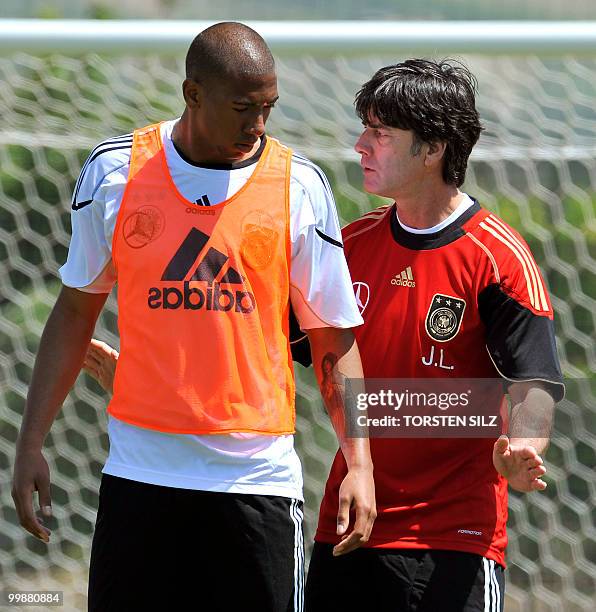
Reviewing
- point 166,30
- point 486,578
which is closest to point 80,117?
point 166,30

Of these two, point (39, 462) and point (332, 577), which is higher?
point (39, 462)

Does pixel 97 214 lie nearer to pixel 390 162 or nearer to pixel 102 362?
pixel 102 362

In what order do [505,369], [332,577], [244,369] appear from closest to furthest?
1. [244,369]
2. [505,369]
3. [332,577]

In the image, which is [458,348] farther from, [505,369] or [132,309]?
[132,309]

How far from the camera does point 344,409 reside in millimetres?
2184

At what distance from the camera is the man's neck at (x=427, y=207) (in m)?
2.44

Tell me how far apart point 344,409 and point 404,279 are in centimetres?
38

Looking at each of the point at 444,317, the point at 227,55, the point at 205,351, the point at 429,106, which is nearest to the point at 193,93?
the point at 227,55

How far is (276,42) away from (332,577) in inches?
63.7

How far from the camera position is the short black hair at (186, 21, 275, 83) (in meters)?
2.01

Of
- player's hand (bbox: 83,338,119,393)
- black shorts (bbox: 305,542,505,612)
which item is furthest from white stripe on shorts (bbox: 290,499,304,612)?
A: player's hand (bbox: 83,338,119,393)

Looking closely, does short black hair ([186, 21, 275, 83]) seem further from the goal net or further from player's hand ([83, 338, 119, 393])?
the goal net

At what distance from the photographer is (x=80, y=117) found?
3768 mm

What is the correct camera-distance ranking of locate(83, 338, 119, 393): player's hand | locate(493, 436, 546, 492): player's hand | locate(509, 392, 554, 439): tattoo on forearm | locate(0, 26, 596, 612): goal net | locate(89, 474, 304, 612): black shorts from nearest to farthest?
locate(89, 474, 304, 612): black shorts, locate(493, 436, 546, 492): player's hand, locate(509, 392, 554, 439): tattoo on forearm, locate(83, 338, 119, 393): player's hand, locate(0, 26, 596, 612): goal net
